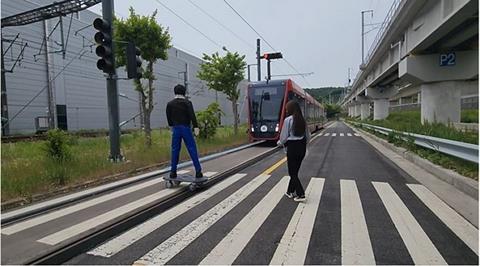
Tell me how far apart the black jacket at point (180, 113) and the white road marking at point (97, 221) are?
142 centimetres

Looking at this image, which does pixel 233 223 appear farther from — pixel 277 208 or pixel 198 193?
pixel 198 193

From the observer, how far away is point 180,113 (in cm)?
683

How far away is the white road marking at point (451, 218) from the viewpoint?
4.07m

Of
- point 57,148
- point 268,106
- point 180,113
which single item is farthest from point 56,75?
point 180,113

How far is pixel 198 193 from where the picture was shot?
6.59 m

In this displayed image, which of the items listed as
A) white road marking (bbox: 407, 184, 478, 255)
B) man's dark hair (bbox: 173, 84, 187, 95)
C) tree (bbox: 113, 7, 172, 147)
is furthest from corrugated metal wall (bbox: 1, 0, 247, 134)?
white road marking (bbox: 407, 184, 478, 255)

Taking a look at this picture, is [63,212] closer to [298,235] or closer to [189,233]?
[189,233]

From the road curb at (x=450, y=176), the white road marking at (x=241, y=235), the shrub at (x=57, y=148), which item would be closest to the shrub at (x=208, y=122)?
the shrub at (x=57, y=148)

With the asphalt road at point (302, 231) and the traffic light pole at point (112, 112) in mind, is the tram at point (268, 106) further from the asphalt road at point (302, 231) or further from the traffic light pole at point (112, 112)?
the asphalt road at point (302, 231)

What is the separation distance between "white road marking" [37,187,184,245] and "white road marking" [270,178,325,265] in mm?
2556

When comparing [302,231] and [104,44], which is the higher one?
[104,44]

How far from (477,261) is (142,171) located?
7.96 m

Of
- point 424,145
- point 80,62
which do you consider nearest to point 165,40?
point 424,145

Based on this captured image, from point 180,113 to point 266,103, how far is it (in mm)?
10883
